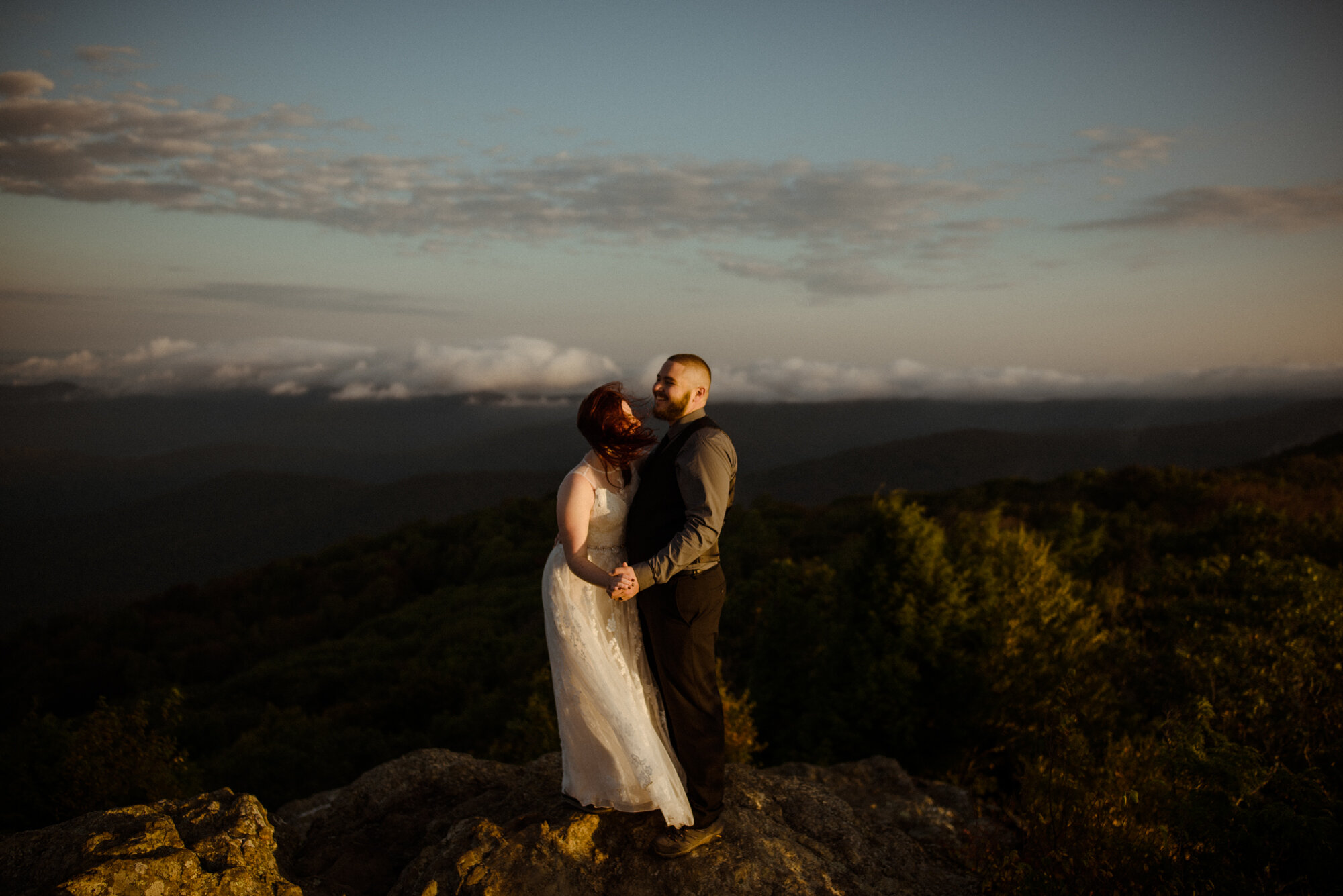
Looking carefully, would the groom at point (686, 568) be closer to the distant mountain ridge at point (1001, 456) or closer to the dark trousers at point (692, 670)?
the dark trousers at point (692, 670)

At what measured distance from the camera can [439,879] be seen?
17.6 ft

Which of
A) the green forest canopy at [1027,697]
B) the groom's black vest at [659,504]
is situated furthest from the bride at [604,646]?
the green forest canopy at [1027,697]

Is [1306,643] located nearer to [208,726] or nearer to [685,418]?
[685,418]

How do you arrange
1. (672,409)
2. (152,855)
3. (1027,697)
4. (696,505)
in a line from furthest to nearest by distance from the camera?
1. (1027,697)
2. (672,409)
3. (696,505)
4. (152,855)

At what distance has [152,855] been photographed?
4586mm

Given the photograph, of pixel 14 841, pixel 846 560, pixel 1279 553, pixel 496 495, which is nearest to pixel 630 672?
pixel 14 841

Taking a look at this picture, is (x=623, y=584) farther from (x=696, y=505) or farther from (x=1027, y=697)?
(x=1027, y=697)

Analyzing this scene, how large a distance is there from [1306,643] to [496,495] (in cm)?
18934

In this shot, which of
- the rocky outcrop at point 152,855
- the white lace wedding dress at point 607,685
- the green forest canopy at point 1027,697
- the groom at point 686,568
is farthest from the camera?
the green forest canopy at point 1027,697

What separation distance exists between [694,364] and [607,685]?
2.43m

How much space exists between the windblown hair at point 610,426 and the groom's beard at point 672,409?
157 millimetres

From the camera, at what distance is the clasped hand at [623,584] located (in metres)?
4.88

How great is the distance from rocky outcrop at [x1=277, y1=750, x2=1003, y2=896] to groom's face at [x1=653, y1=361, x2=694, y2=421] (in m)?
3.18

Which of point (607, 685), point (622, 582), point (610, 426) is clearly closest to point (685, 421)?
point (610, 426)
